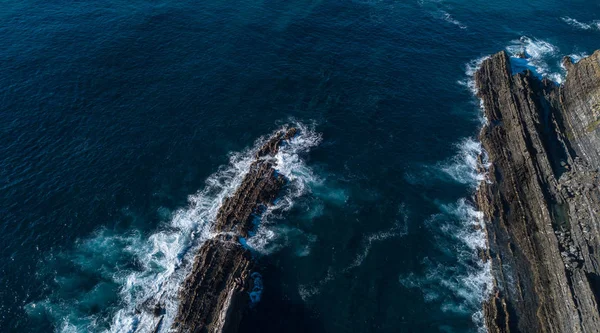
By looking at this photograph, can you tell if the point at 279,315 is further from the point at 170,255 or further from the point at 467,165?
the point at 467,165

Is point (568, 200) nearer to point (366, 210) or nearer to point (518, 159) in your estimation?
point (518, 159)

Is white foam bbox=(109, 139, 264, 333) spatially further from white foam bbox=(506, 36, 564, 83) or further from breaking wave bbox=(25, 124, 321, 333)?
white foam bbox=(506, 36, 564, 83)

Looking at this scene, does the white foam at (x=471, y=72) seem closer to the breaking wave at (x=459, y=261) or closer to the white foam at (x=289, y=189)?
the breaking wave at (x=459, y=261)

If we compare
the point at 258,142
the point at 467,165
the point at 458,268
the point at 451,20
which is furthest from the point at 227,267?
the point at 451,20

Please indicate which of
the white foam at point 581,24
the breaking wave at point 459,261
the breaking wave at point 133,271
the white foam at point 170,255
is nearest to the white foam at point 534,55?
the white foam at point 581,24

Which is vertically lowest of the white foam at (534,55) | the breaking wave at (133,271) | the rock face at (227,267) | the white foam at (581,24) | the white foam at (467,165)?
the breaking wave at (133,271)
